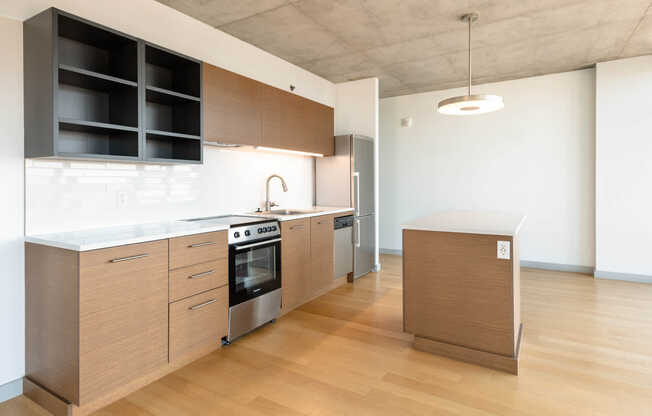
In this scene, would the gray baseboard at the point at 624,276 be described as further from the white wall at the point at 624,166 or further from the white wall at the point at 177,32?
the white wall at the point at 177,32

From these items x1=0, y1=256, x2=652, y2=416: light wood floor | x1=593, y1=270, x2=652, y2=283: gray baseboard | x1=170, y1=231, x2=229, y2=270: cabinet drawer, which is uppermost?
x1=170, y1=231, x2=229, y2=270: cabinet drawer

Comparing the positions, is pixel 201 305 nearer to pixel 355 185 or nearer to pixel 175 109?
pixel 175 109

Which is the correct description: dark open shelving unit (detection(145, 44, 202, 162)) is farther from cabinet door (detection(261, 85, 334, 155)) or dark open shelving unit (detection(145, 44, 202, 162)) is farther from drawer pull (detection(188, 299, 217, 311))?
drawer pull (detection(188, 299, 217, 311))

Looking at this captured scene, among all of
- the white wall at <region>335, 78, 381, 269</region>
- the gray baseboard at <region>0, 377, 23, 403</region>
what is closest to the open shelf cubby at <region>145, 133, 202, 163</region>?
the gray baseboard at <region>0, 377, 23, 403</region>

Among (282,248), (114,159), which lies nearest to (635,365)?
(282,248)

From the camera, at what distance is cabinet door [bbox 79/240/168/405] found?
1.91m

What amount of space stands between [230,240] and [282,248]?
0.70m

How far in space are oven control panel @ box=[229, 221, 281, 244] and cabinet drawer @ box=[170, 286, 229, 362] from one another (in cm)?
39

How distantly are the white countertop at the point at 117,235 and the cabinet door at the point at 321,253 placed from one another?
131cm

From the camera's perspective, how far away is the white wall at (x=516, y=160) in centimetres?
501

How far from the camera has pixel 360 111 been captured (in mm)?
5168

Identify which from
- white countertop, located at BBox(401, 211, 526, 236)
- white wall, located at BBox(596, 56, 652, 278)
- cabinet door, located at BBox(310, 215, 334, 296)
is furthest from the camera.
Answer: white wall, located at BBox(596, 56, 652, 278)

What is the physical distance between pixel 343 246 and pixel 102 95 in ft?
9.48

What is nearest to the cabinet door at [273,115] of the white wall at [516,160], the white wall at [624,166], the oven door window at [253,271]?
the oven door window at [253,271]
